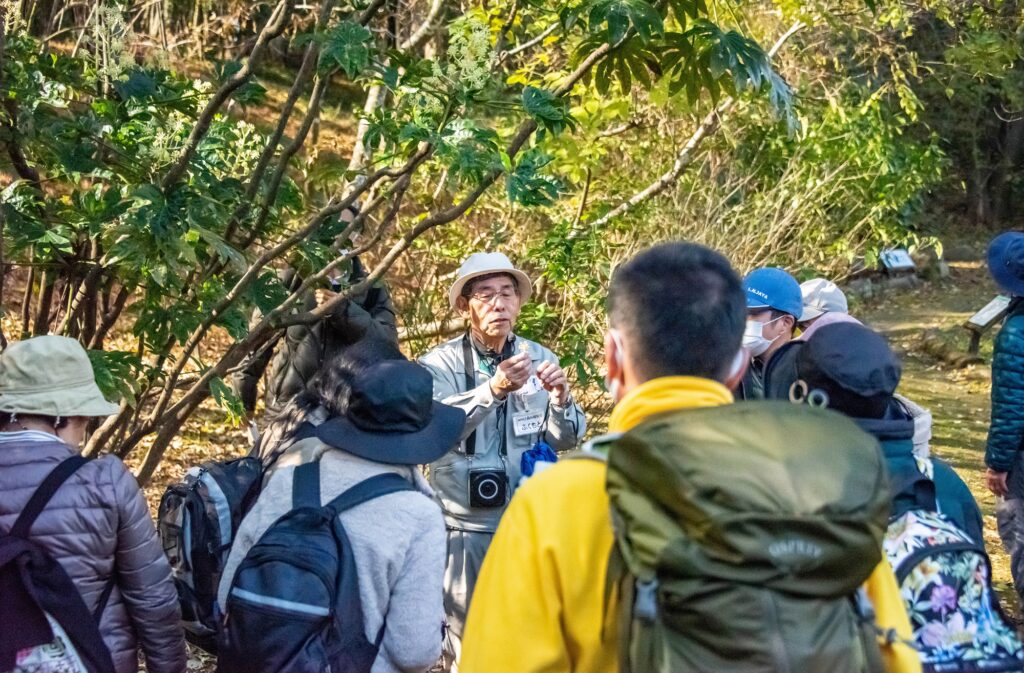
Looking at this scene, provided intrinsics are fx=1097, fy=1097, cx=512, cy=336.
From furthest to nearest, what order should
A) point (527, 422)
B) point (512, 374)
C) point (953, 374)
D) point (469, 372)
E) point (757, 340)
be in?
point (953, 374) < point (757, 340) < point (469, 372) < point (527, 422) < point (512, 374)

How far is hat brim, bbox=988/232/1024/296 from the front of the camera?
457 cm

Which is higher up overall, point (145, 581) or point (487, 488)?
point (145, 581)

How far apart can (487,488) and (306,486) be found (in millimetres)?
1353

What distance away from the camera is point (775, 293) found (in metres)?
4.30

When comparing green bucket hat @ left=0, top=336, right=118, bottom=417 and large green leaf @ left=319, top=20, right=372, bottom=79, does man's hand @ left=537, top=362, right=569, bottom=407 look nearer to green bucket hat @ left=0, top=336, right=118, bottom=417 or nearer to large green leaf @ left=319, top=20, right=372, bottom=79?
large green leaf @ left=319, top=20, right=372, bottom=79

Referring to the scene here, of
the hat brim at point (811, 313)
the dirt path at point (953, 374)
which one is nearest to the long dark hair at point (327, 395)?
the hat brim at point (811, 313)

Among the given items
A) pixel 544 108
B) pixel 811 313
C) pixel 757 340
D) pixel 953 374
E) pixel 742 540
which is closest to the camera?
pixel 742 540

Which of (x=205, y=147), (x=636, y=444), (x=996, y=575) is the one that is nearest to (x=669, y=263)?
(x=636, y=444)

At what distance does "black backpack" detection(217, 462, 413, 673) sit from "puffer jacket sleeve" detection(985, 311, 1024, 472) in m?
3.12

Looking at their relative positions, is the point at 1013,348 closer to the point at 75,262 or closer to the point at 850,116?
the point at 75,262

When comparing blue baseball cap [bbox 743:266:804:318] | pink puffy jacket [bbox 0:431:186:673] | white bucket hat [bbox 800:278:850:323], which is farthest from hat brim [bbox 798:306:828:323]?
pink puffy jacket [bbox 0:431:186:673]

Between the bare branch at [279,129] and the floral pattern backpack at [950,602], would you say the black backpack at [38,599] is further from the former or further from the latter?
the floral pattern backpack at [950,602]

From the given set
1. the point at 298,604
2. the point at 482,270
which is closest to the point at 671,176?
the point at 482,270

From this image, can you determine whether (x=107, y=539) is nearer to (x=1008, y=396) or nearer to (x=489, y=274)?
(x=489, y=274)
